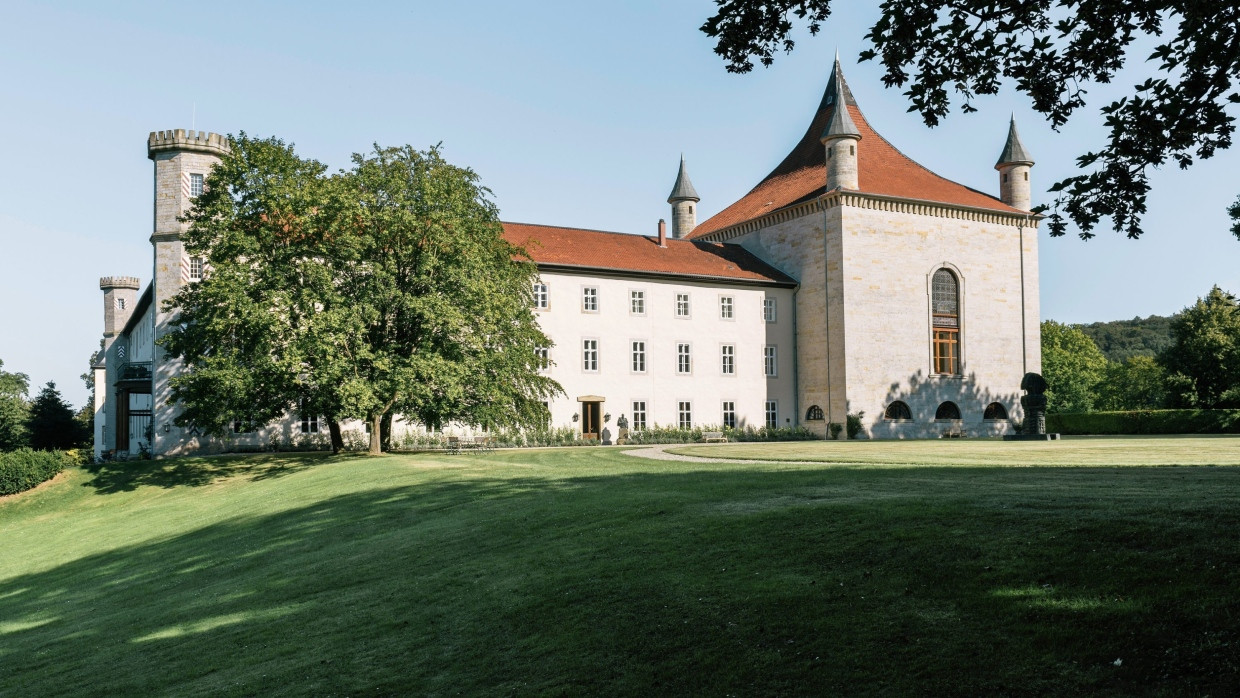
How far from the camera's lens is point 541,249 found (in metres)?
46.8

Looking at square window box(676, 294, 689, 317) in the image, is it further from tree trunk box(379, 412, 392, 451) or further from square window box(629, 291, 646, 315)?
tree trunk box(379, 412, 392, 451)

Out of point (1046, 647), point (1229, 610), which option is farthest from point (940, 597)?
point (1229, 610)

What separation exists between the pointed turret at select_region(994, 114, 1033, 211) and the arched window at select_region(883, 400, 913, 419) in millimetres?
15054

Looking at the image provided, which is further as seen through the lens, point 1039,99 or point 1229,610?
point 1039,99

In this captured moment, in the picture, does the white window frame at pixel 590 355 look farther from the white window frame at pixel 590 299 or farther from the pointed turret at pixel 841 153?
the pointed turret at pixel 841 153

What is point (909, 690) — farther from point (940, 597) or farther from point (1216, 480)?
point (1216, 480)

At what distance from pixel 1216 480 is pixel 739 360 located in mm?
37058

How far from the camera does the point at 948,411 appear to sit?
51688mm

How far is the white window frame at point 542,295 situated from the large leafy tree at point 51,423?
A: 110ft

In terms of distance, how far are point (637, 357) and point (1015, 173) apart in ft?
85.3

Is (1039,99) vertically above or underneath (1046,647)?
above

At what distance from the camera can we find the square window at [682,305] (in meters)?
49.0

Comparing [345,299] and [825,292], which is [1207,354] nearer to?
[825,292]

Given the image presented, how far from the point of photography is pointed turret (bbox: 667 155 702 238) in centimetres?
6278
